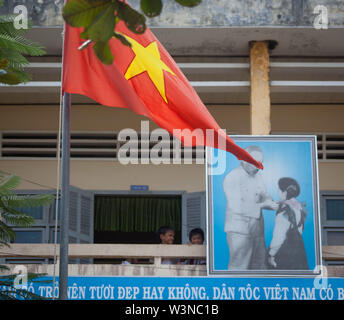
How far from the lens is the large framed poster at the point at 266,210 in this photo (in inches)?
318

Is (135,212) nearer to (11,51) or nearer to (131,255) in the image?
(131,255)

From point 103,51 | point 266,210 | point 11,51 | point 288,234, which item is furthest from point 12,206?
point 288,234

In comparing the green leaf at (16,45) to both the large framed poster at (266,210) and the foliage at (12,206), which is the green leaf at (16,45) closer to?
the foliage at (12,206)

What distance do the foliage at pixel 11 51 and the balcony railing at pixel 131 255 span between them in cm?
364

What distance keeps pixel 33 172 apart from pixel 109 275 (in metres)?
3.26

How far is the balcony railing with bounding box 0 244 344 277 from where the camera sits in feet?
26.3

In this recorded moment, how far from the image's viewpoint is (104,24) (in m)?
2.31

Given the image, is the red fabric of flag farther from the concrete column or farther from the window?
the window

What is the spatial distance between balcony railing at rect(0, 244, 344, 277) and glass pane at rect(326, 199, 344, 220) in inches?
88.3

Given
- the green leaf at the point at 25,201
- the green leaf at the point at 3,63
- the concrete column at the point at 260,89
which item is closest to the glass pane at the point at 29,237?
the concrete column at the point at 260,89

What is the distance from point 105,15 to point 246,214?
239 inches

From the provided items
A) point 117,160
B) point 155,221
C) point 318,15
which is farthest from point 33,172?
point 318,15

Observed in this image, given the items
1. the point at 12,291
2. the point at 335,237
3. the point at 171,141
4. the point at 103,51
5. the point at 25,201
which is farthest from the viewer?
the point at 171,141

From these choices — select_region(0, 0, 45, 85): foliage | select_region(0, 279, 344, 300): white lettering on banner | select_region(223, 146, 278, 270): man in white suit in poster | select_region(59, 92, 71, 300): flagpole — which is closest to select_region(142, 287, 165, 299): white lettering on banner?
select_region(0, 279, 344, 300): white lettering on banner
